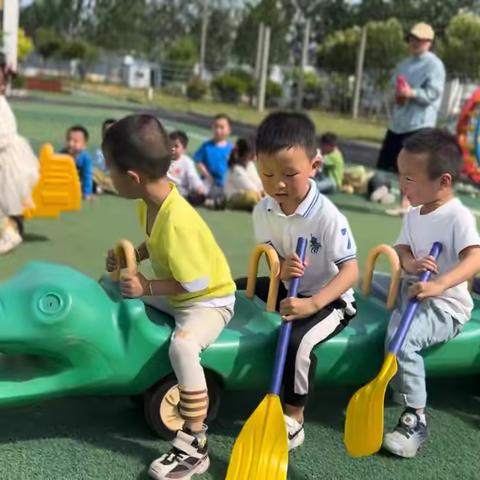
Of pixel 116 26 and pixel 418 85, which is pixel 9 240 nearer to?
pixel 418 85

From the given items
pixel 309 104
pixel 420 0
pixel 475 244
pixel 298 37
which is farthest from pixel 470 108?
pixel 298 37

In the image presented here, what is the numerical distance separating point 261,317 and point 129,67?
2108 inches

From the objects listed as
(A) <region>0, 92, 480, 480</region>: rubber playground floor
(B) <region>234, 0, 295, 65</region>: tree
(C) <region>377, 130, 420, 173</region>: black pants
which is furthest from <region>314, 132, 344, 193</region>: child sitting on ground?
(B) <region>234, 0, 295, 65</region>: tree

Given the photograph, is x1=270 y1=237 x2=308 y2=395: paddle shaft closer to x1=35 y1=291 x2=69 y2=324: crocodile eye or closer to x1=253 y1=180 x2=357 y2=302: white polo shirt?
x1=253 y1=180 x2=357 y2=302: white polo shirt

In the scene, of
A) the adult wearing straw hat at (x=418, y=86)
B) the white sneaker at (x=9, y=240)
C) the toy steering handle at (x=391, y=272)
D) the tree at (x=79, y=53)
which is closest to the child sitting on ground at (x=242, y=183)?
the adult wearing straw hat at (x=418, y=86)

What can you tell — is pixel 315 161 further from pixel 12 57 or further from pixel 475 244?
pixel 12 57

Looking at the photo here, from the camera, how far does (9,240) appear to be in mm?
4590

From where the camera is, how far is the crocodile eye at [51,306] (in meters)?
2.13

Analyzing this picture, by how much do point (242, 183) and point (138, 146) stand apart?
4659mm

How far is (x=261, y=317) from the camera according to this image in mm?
2492

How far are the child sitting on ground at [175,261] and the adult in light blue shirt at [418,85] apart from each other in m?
4.73

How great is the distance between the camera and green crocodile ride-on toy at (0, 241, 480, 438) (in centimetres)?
215

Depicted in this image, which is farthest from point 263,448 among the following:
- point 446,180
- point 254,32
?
point 254,32

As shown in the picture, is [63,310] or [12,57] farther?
[12,57]
